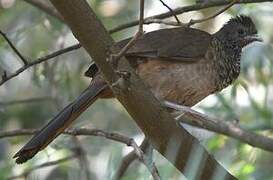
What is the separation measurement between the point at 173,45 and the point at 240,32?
0.61m

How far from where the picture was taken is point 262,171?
360 centimetres

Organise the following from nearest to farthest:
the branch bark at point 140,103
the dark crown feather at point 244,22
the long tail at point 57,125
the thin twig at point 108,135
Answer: the branch bark at point 140,103, the thin twig at point 108,135, the long tail at point 57,125, the dark crown feather at point 244,22

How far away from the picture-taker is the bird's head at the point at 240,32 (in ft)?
14.2

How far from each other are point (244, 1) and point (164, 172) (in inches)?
41.3

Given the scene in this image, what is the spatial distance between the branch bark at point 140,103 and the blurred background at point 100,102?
0.12 m

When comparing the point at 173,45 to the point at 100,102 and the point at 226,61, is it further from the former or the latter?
the point at 100,102

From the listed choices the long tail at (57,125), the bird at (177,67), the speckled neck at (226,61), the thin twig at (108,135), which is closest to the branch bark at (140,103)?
the thin twig at (108,135)

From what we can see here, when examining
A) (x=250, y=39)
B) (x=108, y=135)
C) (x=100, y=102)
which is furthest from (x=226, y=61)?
(x=100, y=102)

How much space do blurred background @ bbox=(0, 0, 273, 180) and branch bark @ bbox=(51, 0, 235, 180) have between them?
0.12 meters

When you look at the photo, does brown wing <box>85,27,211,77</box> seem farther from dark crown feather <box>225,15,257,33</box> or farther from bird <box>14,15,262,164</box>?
dark crown feather <box>225,15,257,33</box>

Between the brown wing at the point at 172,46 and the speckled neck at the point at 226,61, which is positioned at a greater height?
the brown wing at the point at 172,46

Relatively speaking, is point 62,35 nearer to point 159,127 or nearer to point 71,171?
point 71,171

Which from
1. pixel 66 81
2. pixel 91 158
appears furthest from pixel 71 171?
pixel 91 158

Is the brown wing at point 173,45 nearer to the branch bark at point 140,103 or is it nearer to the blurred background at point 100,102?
the blurred background at point 100,102
